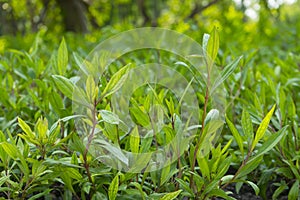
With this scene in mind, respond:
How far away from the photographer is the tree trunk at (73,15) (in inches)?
237

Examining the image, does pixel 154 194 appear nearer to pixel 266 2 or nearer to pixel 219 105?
pixel 219 105

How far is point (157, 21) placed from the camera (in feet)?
22.1

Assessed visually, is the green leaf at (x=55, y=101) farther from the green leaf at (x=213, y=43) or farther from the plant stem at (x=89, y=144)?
the green leaf at (x=213, y=43)

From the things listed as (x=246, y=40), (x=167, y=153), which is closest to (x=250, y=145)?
(x=167, y=153)

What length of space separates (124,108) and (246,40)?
242 centimetres

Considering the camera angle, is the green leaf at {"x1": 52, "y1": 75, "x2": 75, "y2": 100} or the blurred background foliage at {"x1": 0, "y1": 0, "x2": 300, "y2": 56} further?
the blurred background foliage at {"x1": 0, "y1": 0, "x2": 300, "y2": 56}

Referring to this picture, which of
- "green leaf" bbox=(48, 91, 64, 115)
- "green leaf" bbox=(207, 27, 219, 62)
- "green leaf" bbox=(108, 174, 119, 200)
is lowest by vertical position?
"green leaf" bbox=(108, 174, 119, 200)

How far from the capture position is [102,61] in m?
1.26

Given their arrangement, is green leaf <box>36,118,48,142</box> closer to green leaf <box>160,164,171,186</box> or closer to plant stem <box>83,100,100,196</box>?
→ plant stem <box>83,100,100,196</box>

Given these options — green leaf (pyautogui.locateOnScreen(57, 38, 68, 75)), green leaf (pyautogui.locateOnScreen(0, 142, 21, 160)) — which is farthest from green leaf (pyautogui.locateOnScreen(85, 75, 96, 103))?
green leaf (pyautogui.locateOnScreen(57, 38, 68, 75))

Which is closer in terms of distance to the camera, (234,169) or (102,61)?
(102,61)

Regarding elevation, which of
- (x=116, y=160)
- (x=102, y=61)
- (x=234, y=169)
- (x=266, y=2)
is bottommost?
(x=234, y=169)

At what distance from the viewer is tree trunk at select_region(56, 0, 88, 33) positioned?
6.03m

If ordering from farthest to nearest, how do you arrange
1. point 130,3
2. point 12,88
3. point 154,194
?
point 130,3 → point 12,88 → point 154,194
